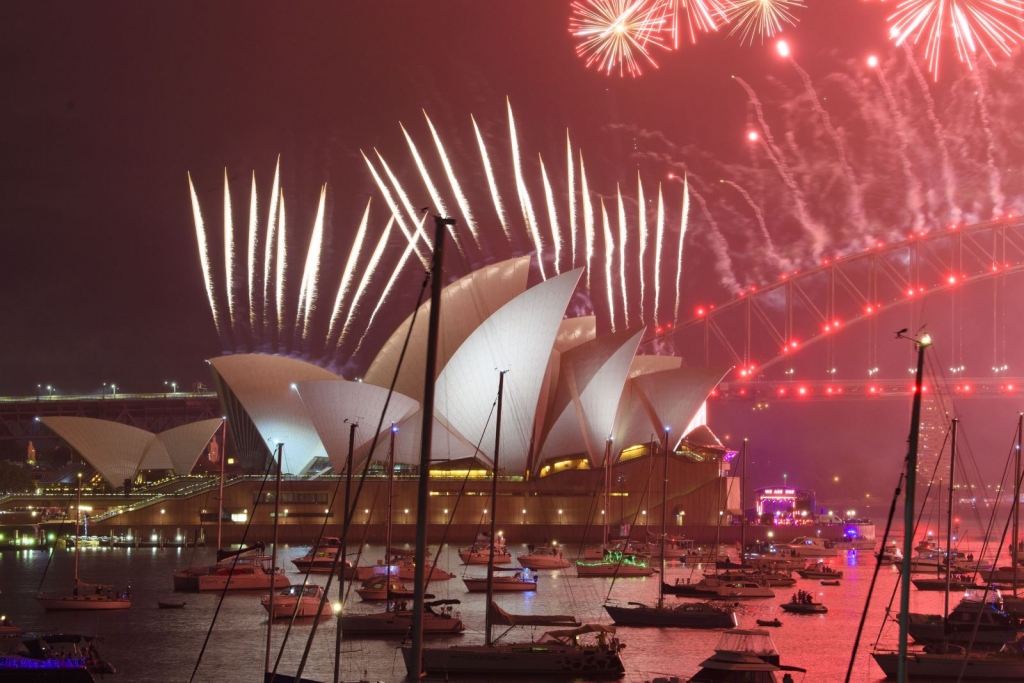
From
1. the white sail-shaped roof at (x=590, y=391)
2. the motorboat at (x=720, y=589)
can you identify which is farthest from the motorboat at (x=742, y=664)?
the white sail-shaped roof at (x=590, y=391)

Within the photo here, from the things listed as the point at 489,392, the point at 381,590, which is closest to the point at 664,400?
the point at 489,392

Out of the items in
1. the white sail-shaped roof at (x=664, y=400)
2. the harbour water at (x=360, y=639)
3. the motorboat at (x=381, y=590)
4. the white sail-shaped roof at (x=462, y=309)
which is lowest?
the harbour water at (x=360, y=639)

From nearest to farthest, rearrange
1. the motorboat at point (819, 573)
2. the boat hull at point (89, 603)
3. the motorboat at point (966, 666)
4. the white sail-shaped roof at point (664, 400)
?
1. the motorboat at point (966, 666)
2. the boat hull at point (89, 603)
3. the motorboat at point (819, 573)
4. the white sail-shaped roof at point (664, 400)

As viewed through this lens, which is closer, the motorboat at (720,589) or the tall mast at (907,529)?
the tall mast at (907,529)

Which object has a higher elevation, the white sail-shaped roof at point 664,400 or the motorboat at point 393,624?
the white sail-shaped roof at point 664,400

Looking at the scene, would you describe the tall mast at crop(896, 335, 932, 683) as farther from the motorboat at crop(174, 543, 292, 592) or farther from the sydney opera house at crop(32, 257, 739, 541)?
the sydney opera house at crop(32, 257, 739, 541)

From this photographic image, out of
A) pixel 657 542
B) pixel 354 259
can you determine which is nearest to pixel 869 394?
pixel 657 542

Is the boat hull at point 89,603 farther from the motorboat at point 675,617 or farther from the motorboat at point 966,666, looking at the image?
the motorboat at point 966,666
